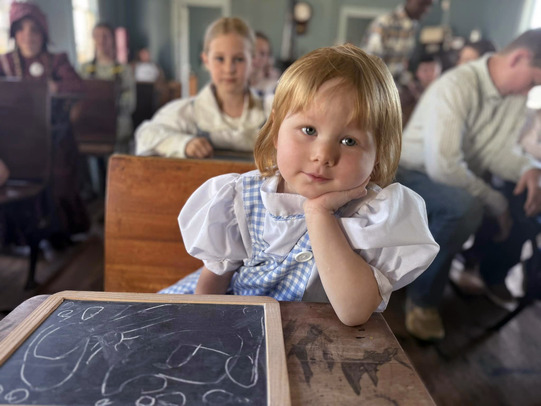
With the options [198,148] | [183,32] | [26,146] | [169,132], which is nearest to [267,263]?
[198,148]

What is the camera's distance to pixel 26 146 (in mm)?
1891

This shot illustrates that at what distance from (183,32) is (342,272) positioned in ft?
23.4

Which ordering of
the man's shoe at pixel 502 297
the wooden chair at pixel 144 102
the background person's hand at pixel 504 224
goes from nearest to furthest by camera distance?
the background person's hand at pixel 504 224 → the man's shoe at pixel 502 297 → the wooden chair at pixel 144 102

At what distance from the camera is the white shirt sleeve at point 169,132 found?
1.33 metres

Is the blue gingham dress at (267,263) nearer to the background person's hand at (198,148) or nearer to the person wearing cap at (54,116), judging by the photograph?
the background person's hand at (198,148)

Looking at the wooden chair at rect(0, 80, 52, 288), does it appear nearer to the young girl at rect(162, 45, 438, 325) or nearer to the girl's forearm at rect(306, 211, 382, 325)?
the young girl at rect(162, 45, 438, 325)

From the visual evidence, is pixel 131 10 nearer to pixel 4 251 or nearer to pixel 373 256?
pixel 4 251

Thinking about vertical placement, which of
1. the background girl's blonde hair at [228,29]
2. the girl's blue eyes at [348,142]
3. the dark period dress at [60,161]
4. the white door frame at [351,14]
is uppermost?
the white door frame at [351,14]

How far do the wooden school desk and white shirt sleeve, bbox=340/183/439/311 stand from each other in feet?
0.25

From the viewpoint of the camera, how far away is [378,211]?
2.06ft

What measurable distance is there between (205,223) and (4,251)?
1.94m

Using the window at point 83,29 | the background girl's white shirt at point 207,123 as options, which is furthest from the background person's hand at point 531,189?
the window at point 83,29

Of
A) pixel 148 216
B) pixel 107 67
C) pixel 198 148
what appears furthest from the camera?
pixel 107 67

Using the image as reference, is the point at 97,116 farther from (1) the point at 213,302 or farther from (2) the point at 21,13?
(1) the point at 213,302
